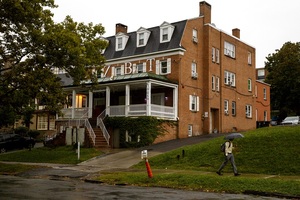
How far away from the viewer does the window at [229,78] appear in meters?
41.0

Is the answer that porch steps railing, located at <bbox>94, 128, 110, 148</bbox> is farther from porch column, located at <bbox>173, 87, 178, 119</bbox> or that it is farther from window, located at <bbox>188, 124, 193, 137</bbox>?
window, located at <bbox>188, 124, 193, 137</bbox>

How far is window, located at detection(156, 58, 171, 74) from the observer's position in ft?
117

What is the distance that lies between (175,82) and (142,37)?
6994 millimetres

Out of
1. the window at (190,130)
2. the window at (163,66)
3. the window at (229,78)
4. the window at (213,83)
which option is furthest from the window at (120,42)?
Answer: the window at (190,130)

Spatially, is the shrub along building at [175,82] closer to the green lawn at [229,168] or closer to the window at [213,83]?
the window at [213,83]

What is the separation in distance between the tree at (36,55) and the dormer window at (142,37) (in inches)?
538

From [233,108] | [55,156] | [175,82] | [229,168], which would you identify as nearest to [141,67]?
[175,82]

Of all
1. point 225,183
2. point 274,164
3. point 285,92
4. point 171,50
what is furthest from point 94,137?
point 285,92

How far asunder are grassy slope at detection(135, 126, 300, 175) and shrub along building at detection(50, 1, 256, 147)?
31.1 ft

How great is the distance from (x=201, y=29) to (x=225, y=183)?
2615 centimetres

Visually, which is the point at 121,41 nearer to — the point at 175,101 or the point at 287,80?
the point at 175,101

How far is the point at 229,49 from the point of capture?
42094 millimetres

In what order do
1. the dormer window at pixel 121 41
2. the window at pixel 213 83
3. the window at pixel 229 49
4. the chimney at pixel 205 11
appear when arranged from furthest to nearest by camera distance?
the window at pixel 229 49
the dormer window at pixel 121 41
the chimney at pixel 205 11
the window at pixel 213 83

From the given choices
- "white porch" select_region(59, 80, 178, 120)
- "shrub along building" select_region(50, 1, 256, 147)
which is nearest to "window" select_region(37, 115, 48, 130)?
"shrub along building" select_region(50, 1, 256, 147)
